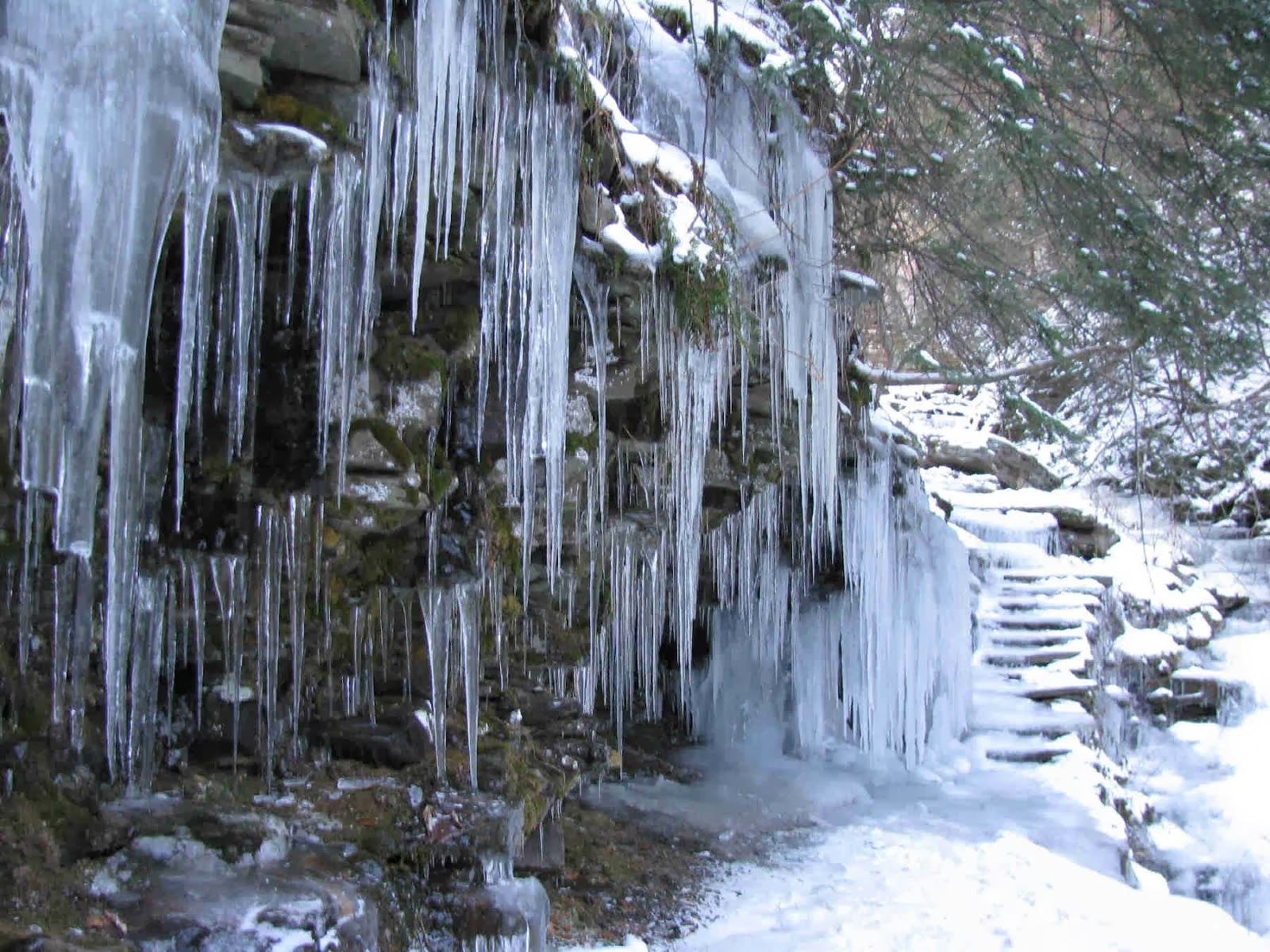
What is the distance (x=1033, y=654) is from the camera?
9.75 meters

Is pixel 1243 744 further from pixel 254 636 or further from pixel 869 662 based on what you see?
pixel 254 636

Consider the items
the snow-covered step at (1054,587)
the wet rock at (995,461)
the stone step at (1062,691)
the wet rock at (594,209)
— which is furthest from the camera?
the wet rock at (995,461)

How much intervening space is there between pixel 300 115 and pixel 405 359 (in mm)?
1193

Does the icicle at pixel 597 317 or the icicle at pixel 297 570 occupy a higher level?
the icicle at pixel 597 317

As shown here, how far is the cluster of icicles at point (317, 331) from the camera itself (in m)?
2.67

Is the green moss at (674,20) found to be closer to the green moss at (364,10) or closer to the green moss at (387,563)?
the green moss at (364,10)

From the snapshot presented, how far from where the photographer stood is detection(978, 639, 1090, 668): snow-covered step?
32.0 feet

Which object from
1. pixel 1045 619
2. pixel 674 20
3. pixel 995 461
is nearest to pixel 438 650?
pixel 674 20

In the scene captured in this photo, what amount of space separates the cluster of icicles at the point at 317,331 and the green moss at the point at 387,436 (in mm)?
110

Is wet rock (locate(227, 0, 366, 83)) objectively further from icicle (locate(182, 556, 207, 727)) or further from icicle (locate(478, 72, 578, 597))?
icicle (locate(182, 556, 207, 727))

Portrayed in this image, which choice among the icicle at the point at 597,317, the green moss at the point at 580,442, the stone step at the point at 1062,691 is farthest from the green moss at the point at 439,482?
the stone step at the point at 1062,691

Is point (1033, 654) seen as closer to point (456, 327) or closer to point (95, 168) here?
point (456, 327)

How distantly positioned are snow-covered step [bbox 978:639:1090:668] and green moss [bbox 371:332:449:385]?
7275 millimetres

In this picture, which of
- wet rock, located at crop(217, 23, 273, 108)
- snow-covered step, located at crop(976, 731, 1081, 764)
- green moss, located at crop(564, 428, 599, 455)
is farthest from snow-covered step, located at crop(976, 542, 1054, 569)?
wet rock, located at crop(217, 23, 273, 108)
